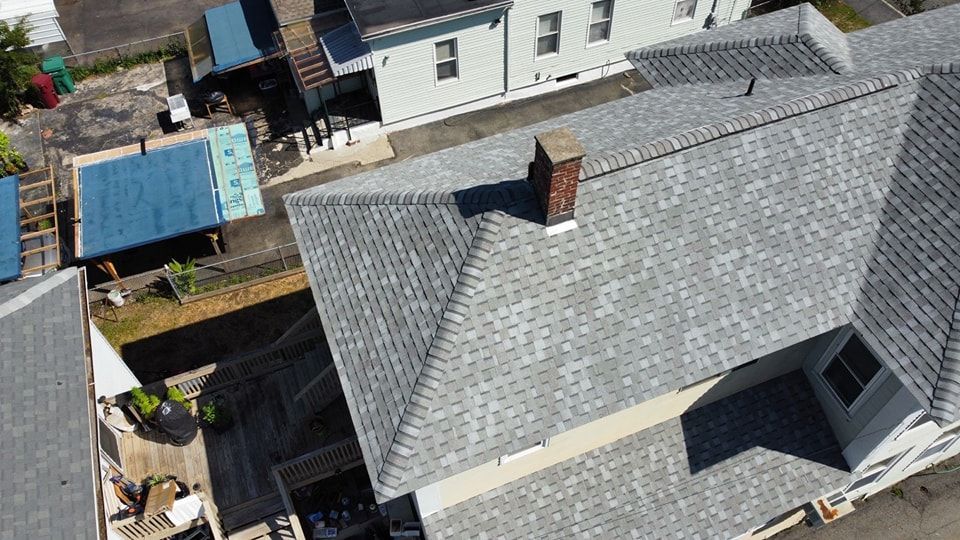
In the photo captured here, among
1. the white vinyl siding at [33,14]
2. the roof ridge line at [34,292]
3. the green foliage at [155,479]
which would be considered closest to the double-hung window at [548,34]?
the roof ridge line at [34,292]

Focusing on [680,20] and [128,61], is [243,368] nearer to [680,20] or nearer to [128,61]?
[128,61]

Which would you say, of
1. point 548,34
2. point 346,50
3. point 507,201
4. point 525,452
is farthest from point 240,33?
point 525,452

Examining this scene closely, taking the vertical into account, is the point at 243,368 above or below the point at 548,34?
below

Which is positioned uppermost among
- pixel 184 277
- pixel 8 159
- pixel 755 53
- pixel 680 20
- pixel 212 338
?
pixel 8 159

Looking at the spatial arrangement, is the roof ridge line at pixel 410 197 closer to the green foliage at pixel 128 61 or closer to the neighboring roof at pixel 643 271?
the neighboring roof at pixel 643 271

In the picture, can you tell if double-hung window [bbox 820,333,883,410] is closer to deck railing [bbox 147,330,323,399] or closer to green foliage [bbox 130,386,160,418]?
deck railing [bbox 147,330,323,399]

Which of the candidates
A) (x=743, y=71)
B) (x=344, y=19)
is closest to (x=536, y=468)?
(x=743, y=71)
